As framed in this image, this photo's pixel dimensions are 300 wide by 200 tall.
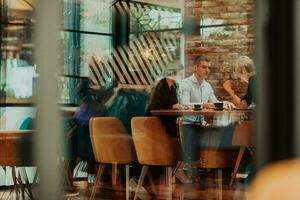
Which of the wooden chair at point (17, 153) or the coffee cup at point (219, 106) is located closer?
the wooden chair at point (17, 153)

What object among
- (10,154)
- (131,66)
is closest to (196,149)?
(10,154)

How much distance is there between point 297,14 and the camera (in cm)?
244

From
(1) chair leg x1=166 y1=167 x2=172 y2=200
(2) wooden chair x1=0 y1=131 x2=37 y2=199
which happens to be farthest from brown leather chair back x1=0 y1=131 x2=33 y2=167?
(1) chair leg x1=166 y1=167 x2=172 y2=200

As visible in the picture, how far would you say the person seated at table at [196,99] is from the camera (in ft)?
16.2

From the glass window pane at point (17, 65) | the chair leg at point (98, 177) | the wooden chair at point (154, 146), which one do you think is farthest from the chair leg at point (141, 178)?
the glass window pane at point (17, 65)

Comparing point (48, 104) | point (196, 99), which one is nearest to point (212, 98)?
point (196, 99)

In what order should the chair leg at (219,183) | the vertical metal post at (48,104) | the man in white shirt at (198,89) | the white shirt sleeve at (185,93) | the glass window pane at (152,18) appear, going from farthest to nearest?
the glass window pane at (152,18) → the white shirt sleeve at (185,93) → the man in white shirt at (198,89) → the chair leg at (219,183) → the vertical metal post at (48,104)

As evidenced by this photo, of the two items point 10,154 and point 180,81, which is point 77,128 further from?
point 180,81

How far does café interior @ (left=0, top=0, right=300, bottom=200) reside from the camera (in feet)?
8.24

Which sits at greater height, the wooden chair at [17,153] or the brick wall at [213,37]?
the brick wall at [213,37]

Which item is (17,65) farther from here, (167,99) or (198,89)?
(198,89)

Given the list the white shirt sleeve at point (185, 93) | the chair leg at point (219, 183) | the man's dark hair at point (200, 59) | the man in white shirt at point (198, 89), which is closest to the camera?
the chair leg at point (219, 183)

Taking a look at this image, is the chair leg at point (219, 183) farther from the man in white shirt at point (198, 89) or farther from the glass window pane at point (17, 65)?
the glass window pane at point (17, 65)

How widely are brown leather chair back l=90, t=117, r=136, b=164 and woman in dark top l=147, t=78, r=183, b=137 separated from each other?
32cm
